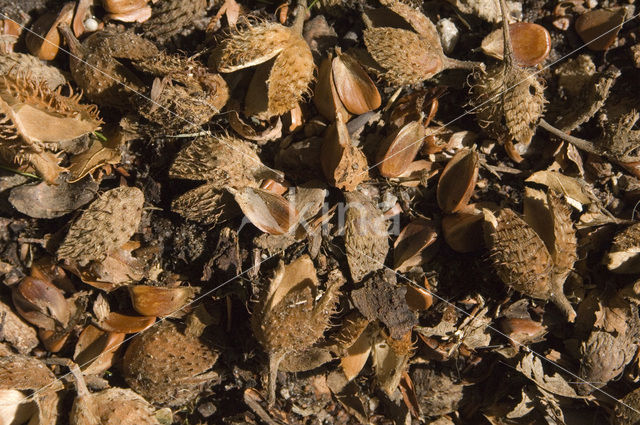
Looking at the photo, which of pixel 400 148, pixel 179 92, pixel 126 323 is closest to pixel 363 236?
pixel 400 148

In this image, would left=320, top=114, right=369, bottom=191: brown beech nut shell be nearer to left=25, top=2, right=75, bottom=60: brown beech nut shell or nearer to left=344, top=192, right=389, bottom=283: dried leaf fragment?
left=344, top=192, right=389, bottom=283: dried leaf fragment

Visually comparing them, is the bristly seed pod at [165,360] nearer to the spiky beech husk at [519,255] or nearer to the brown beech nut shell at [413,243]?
the brown beech nut shell at [413,243]

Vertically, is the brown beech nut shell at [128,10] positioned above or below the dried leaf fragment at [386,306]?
above

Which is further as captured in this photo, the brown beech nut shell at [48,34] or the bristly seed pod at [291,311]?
the brown beech nut shell at [48,34]

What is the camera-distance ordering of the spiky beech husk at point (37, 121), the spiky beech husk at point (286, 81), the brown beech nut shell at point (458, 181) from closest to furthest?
1. the spiky beech husk at point (37, 121)
2. the spiky beech husk at point (286, 81)
3. the brown beech nut shell at point (458, 181)

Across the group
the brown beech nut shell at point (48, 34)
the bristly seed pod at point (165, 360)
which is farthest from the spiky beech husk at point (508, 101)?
the brown beech nut shell at point (48, 34)

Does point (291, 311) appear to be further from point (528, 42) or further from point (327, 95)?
point (528, 42)

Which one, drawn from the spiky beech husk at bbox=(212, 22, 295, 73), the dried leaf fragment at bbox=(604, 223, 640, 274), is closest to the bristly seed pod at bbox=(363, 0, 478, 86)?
the spiky beech husk at bbox=(212, 22, 295, 73)

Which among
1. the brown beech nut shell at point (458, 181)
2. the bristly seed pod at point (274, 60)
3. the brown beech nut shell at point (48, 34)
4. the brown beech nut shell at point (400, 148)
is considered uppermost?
the brown beech nut shell at point (48, 34)
